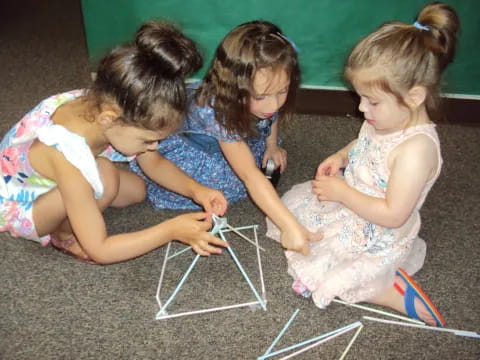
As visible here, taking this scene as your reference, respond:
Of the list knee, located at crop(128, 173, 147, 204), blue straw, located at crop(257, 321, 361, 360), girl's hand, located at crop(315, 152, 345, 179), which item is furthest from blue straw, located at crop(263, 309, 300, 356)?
knee, located at crop(128, 173, 147, 204)

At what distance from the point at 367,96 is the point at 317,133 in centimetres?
79

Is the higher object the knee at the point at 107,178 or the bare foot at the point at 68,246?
the knee at the point at 107,178

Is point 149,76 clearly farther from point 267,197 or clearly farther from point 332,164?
point 332,164

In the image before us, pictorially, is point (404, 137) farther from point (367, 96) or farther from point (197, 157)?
point (197, 157)

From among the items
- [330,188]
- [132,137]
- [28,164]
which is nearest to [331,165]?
[330,188]

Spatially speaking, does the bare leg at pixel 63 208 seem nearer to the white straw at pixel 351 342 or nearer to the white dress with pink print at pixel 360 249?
the white dress with pink print at pixel 360 249

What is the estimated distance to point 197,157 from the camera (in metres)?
1.37

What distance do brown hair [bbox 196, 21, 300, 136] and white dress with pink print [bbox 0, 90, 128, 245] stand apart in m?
0.35

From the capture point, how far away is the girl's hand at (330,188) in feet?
3.76

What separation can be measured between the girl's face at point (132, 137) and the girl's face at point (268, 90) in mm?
235

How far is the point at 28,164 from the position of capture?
1.11 meters

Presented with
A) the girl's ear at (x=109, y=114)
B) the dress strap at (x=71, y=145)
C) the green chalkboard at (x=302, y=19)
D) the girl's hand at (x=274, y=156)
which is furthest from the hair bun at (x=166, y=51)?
A: the green chalkboard at (x=302, y=19)

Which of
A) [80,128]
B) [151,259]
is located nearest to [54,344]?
[151,259]

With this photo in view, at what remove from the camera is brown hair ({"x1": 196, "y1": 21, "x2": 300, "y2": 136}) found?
3.43ft
